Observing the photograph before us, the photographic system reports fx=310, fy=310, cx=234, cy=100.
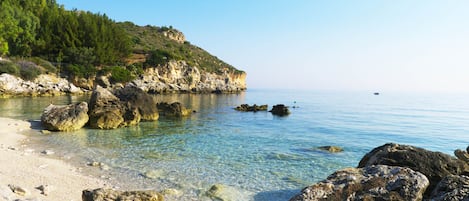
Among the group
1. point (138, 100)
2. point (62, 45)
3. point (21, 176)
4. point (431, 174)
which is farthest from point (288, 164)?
point (62, 45)

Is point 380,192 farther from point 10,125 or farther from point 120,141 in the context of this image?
point 10,125

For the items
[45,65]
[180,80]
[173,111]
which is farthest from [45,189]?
[180,80]

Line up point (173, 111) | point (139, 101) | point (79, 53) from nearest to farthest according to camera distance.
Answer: point (139, 101) < point (173, 111) < point (79, 53)

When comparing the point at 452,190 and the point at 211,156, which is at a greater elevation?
the point at 452,190

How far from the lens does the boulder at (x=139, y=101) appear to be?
26469 millimetres

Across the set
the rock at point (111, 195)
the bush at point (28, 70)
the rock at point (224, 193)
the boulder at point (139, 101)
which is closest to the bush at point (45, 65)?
the bush at point (28, 70)

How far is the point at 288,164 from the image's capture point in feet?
43.9

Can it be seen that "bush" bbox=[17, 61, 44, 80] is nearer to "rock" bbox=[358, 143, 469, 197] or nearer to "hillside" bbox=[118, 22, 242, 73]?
"hillside" bbox=[118, 22, 242, 73]

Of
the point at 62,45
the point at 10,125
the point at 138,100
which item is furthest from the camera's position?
the point at 62,45

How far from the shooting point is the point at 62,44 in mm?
67562

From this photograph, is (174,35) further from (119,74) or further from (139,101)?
(139,101)

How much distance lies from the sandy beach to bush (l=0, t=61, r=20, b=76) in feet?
140

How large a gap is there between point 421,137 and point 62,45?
69.2 m

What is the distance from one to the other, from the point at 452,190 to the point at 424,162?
260 centimetres
